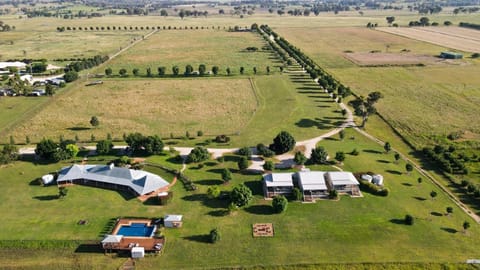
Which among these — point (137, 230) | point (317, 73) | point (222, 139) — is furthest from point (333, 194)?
point (317, 73)

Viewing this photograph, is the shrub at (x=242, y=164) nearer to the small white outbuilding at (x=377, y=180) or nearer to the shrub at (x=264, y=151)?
the shrub at (x=264, y=151)

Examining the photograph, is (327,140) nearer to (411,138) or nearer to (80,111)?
(411,138)

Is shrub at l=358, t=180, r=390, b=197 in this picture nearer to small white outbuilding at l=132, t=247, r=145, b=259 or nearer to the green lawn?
the green lawn

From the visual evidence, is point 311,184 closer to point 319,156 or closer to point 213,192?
point 319,156

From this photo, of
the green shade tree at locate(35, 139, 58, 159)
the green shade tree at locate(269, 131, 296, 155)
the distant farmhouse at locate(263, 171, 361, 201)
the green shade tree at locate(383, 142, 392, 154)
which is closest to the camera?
the distant farmhouse at locate(263, 171, 361, 201)

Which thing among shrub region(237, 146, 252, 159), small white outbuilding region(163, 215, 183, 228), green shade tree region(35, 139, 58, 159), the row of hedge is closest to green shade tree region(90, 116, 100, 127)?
green shade tree region(35, 139, 58, 159)
